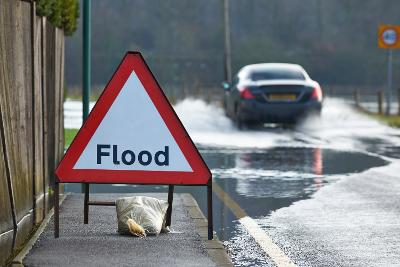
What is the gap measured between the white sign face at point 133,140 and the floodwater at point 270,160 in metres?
0.88

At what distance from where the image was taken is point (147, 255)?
8.15 m

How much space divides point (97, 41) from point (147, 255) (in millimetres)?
112972

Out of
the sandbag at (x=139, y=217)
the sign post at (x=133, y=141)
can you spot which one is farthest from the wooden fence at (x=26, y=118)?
the sandbag at (x=139, y=217)

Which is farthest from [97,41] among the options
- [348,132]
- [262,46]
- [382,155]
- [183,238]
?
[183,238]

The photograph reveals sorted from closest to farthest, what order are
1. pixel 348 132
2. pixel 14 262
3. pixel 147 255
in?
pixel 14 262
pixel 147 255
pixel 348 132

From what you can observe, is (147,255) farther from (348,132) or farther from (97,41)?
(97,41)

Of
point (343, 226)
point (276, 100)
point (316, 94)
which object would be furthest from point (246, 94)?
point (343, 226)

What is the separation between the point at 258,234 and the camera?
9.98m

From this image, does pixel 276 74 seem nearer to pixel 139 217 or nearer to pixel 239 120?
pixel 239 120

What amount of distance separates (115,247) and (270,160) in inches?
392

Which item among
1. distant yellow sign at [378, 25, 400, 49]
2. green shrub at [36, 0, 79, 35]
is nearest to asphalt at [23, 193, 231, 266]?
green shrub at [36, 0, 79, 35]

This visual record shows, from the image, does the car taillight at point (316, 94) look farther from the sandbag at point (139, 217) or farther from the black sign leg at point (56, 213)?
the black sign leg at point (56, 213)

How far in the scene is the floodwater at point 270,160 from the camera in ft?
38.6

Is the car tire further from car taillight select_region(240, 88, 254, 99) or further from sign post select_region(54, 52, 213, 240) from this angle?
sign post select_region(54, 52, 213, 240)
